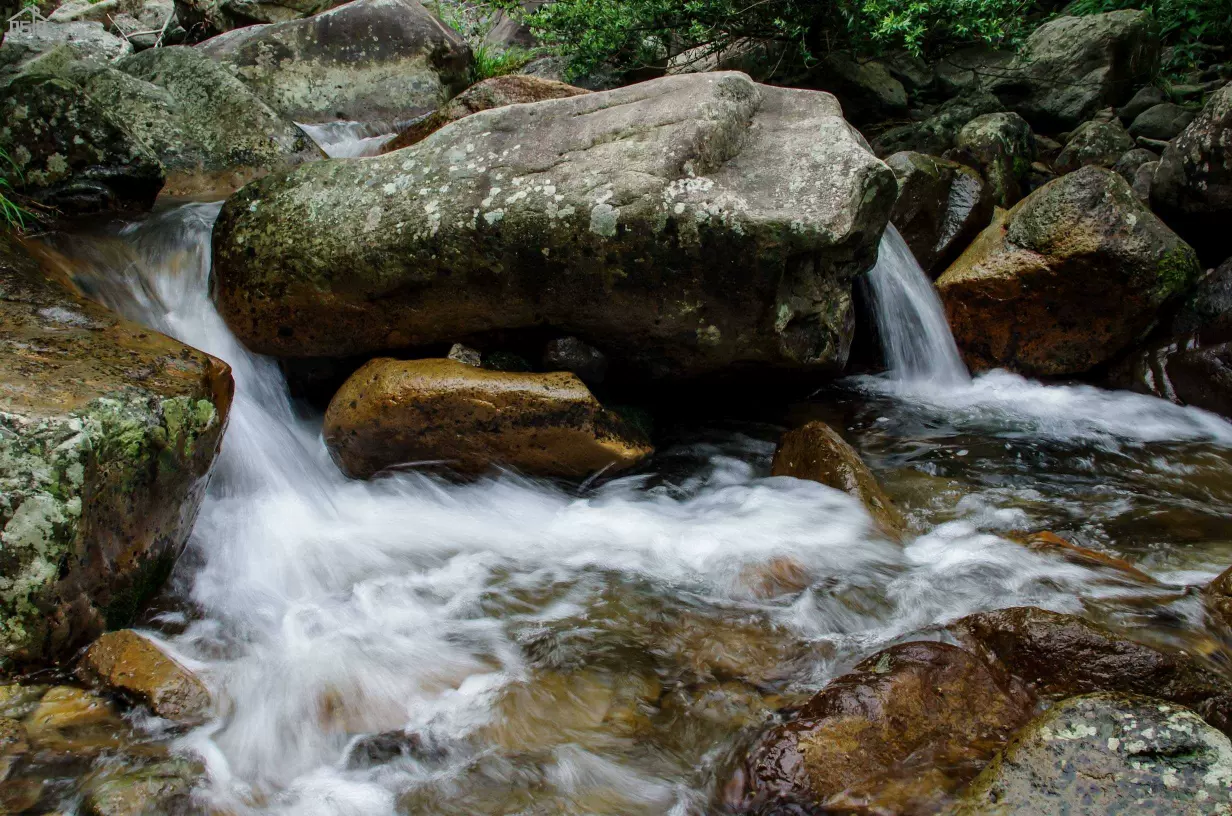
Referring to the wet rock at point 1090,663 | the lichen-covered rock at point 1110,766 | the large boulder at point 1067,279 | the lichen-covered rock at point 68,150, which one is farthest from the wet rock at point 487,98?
the lichen-covered rock at point 1110,766

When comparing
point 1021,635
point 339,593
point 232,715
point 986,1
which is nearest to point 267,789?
point 232,715

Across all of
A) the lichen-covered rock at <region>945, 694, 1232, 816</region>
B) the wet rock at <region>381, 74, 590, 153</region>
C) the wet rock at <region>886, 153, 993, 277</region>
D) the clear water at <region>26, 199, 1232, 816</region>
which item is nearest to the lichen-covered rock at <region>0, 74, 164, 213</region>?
the clear water at <region>26, 199, 1232, 816</region>

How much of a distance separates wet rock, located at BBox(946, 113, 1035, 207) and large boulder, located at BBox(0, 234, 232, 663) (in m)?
7.07

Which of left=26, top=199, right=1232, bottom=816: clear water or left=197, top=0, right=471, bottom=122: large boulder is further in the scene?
left=197, top=0, right=471, bottom=122: large boulder

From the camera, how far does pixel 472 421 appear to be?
15.1 feet

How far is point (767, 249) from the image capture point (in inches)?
173

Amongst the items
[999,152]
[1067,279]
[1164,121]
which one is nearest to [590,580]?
[1067,279]

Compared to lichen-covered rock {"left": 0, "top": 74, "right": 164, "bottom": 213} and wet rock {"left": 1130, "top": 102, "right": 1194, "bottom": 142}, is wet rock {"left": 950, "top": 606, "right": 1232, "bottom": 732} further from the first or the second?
wet rock {"left": 1130, "top": 102, "right": 1194, "bottom": 142}

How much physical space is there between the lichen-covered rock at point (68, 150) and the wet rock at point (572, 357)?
9.57 feet

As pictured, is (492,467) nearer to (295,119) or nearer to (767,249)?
(767,249)

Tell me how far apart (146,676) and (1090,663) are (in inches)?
134

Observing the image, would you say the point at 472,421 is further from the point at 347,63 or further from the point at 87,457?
the point at 347,63

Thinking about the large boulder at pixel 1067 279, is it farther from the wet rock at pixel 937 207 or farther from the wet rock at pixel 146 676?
the wet rock at pixel 146 676

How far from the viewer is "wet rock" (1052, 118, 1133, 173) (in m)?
8.05
